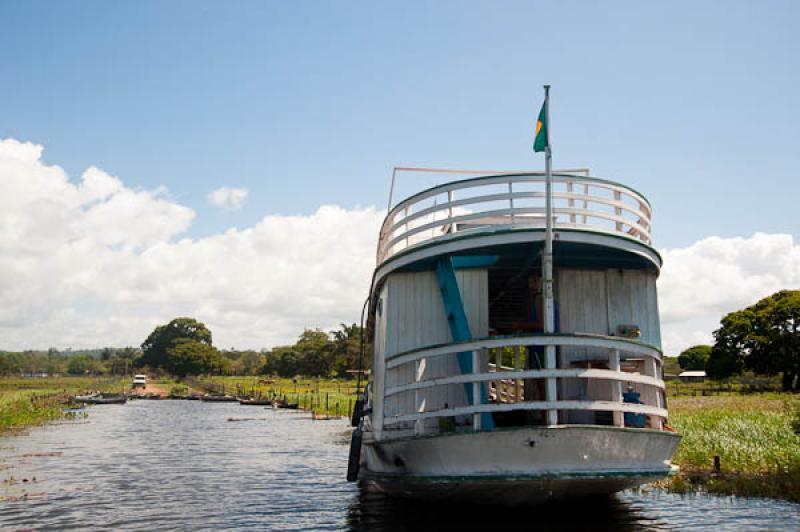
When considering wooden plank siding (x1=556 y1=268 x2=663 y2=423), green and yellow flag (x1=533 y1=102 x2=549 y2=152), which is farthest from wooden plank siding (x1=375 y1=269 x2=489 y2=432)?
green and yellow flag (x1=533 y1=102 x2=549 y2=152)

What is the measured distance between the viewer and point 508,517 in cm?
1193

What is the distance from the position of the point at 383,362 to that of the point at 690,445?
1150 cm

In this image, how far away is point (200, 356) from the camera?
134 meters

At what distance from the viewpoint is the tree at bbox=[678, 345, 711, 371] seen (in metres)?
112

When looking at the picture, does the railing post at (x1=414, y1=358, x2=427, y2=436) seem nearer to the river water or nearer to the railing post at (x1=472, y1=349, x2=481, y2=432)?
the railing post at (x1=472, y1=349, x2=481, y2=432)

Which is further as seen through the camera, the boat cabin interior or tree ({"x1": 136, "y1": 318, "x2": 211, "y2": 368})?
tree ({"x1": 136, "y1": 318, "x2": 211, "y2": 368})

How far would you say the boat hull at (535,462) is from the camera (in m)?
10.1

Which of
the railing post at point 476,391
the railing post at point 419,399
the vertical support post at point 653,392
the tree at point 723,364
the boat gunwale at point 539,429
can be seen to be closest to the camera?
the boat gunwale at point 539,429

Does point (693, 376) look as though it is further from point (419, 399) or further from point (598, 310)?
point (419, 399)

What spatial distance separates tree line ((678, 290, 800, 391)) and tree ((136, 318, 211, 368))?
118473 millimetres

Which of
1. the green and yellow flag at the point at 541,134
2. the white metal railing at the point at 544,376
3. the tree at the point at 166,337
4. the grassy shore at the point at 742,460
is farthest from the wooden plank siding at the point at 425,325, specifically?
the tree at the point at 166,337

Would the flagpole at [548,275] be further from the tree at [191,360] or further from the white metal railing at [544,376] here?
the tree at [191,360]

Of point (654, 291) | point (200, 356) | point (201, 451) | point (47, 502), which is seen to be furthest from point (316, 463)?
point (200, 356)

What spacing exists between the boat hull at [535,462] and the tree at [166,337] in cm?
15486
